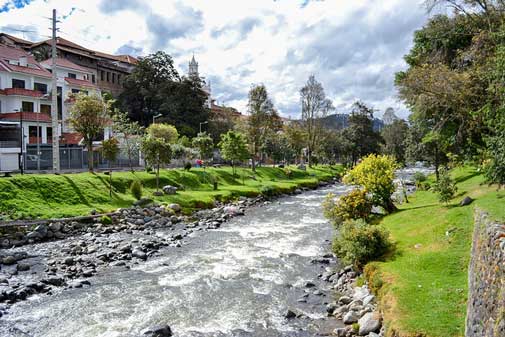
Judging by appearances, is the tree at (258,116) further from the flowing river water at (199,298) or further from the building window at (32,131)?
the flowing river water at (199,298)

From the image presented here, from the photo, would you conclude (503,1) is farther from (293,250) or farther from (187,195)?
(187,195)

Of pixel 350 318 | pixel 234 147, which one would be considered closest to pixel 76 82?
pixel 234 147

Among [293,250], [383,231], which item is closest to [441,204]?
[383,231]

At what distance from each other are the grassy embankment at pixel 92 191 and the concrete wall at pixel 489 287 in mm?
27074

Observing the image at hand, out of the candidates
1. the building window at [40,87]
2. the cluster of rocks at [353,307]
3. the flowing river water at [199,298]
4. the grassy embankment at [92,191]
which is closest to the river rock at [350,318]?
the cluster of rocks at [353,307]

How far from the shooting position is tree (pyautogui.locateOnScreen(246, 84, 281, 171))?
70062mm

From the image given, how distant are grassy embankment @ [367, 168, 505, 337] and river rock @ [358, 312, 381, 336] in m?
0.40

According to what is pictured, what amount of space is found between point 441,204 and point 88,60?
282ft

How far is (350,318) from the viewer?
13.1 metres

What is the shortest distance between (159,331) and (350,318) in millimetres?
6173

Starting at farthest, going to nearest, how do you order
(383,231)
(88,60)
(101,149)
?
(88,60) < (101,149) < (383,231)

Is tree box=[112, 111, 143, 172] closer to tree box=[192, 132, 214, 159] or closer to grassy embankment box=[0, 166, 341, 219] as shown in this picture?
grassy embankment box=[0, 166, 341, 219]

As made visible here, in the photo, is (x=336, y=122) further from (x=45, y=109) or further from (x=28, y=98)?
(x=28, y=98)

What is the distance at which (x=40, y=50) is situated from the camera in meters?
82.5
